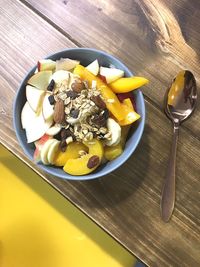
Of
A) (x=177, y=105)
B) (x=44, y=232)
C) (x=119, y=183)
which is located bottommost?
(x=44, y=232)

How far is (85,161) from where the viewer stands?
0.67 metres

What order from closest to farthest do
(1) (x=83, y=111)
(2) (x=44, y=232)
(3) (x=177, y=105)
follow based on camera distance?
1. (1) (x=83, y=111)
2. (3) (x=177, y=105)
3. (2) (x=44, y=232)

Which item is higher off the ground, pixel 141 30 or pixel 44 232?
pixel 141 30

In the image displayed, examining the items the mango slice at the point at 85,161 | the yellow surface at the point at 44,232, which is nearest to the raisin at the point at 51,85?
the mango slice at the point at 85,161

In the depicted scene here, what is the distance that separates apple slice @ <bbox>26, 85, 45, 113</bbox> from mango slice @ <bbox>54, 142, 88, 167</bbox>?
82 mm

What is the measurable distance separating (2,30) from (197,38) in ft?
1.21

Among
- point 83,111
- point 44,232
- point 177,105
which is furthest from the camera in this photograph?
point 44,232

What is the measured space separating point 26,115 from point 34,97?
4cm

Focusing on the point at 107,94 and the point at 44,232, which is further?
the point at 44,232

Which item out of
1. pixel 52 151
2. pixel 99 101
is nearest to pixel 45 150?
pixel 52 151

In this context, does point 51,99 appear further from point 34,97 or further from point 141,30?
point 141,30

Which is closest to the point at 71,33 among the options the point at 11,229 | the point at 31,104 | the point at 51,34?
the point at 51,34

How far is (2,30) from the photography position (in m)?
0.82

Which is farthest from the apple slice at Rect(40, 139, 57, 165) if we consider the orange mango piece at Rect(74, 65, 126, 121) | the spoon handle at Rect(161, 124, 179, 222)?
the spoon handle at Rect(161, 124, 179, 222)
